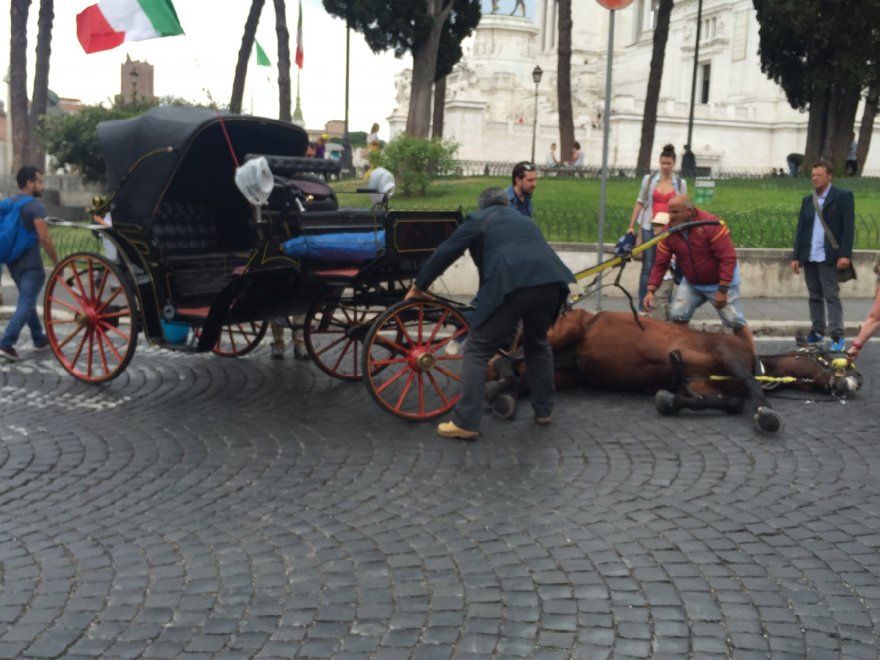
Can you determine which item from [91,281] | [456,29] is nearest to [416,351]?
[91,281]

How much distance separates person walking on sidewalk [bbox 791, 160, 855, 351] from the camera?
10086 millimetres

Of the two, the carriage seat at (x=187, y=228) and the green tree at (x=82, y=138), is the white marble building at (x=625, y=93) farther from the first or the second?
the carriage seat at (x=187, y=228)

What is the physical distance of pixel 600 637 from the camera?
4156mm

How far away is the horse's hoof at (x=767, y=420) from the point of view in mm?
6988

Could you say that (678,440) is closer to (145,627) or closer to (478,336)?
(478,336)

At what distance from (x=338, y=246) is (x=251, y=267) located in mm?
661

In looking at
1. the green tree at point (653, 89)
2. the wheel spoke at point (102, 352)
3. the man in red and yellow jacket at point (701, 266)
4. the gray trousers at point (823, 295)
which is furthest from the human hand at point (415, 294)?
the green tree at point (653, 89)

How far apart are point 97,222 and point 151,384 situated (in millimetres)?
1453

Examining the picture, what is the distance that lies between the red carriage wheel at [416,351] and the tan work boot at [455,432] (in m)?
0.38

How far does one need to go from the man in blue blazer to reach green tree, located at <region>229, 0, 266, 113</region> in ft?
74.6

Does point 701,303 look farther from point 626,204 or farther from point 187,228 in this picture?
point 626,204

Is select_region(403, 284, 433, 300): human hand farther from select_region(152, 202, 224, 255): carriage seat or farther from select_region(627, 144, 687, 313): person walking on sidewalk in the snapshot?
select_region(627, 144, 687, 313): person walking on sidewalk

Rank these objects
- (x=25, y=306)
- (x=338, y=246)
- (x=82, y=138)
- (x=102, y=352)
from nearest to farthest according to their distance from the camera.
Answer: (x=338, y=246) < (x=102, y=352) < (x=25, y=306) < (x=82, y=138)

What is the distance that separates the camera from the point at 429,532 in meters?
5.28
